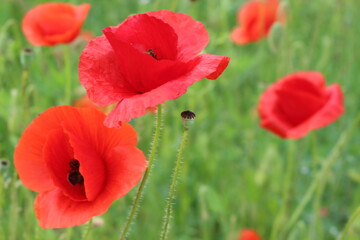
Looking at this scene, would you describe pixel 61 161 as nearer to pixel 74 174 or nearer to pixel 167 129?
pixel 74 174

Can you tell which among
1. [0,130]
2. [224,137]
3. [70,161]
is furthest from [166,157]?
[70,161]

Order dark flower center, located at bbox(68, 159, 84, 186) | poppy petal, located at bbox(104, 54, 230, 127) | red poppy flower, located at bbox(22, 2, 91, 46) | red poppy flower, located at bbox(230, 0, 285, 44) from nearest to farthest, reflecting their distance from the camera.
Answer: poppy petal, located at bbox(104, 54, 230, 127)
dark flower center, located at bbox(68, 159, 84, 186)
red poppy flower, located at bbox(22, 2, 91, 46)
red poppy flower, located at bbox(230, 0, 285, 44)

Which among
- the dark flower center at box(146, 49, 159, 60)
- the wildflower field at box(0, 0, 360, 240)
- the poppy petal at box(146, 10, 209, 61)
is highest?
the poppy petal at box(146, 10, 209, 61)

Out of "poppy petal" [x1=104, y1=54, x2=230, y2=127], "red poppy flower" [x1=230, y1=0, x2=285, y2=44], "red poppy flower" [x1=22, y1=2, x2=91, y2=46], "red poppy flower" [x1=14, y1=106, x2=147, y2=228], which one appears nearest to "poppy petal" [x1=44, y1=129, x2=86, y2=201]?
"red poppy flower" [x1=14, y1=106, x2=147, y2=228]

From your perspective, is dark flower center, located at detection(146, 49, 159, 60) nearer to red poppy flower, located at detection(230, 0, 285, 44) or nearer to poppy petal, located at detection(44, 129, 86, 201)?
poppy petal, located at detection(44, 129, 86, 201)

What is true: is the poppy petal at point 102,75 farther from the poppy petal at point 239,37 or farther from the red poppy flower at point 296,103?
the poppy petal at point 239,37

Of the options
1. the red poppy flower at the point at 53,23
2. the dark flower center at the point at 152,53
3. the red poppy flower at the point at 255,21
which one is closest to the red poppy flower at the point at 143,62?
the dark flower center at the point at 152,53
